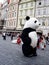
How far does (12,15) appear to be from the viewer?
219 feet

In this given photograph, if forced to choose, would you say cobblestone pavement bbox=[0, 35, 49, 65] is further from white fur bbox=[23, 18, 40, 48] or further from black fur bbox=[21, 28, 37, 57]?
white fur bbox=[23, 18, 40, 48]

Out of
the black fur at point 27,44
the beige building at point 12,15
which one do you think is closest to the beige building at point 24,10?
the beige building at point 12,15

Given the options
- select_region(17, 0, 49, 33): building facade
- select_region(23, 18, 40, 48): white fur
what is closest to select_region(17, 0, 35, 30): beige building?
select_region(17, 0, 49, 33): building facade

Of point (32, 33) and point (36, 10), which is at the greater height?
point (32, 33)

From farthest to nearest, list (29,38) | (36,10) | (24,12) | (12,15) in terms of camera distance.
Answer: (12,15), (24,12), (36,10), (29,38)

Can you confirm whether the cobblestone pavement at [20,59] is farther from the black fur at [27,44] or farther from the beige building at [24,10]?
the beige building at [24,10]

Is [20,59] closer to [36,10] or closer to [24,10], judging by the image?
[36,10]

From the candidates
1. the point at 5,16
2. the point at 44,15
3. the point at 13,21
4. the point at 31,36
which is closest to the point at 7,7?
the point at 5,16

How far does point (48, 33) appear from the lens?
5138 centimetres

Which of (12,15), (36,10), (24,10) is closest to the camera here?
(36,10)

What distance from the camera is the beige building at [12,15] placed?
64.2 m

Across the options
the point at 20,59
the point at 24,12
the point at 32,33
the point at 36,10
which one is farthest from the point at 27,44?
the point at 24,12

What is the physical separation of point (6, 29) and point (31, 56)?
58229 millimetres

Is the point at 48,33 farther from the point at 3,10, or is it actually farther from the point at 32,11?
the point at 3,10
